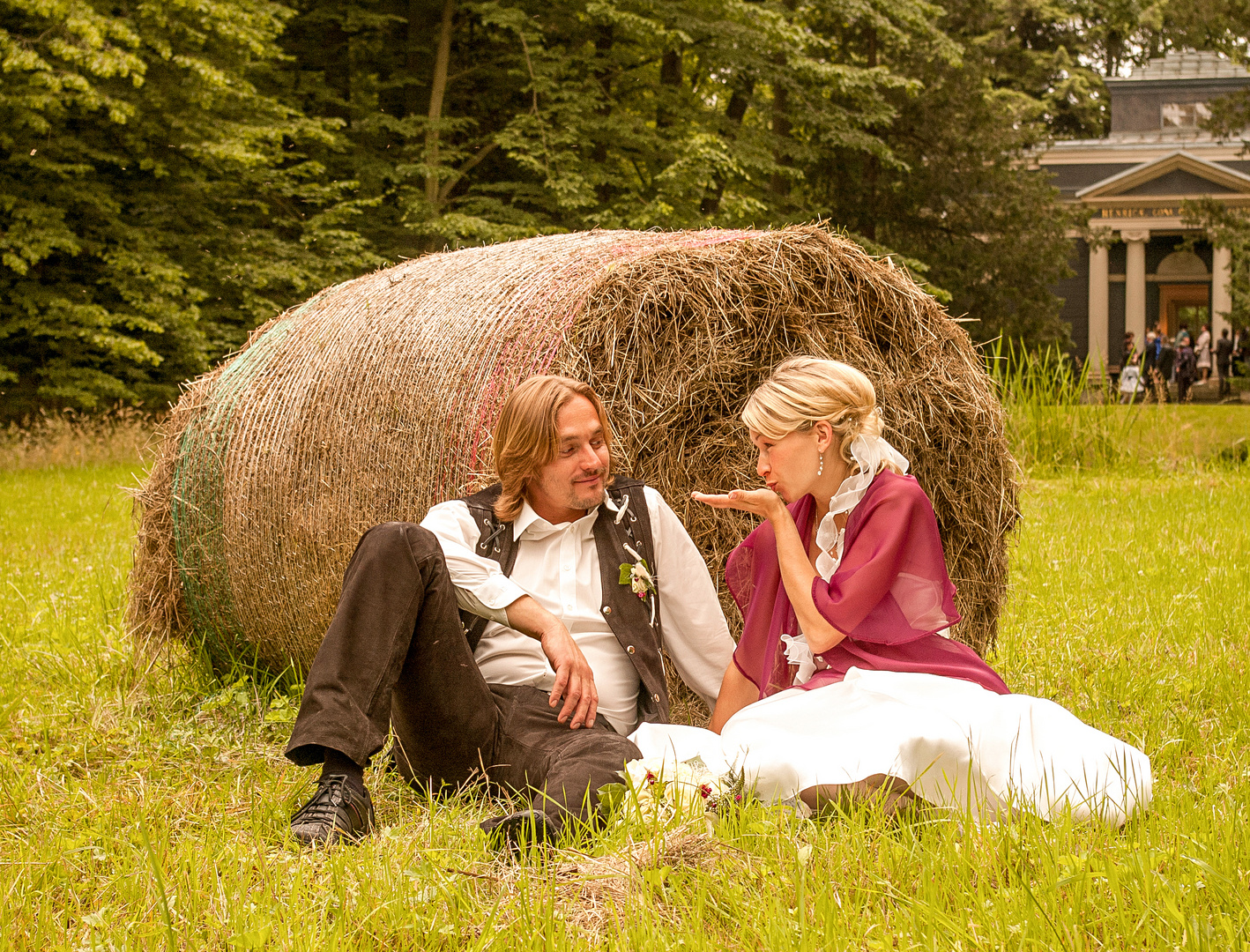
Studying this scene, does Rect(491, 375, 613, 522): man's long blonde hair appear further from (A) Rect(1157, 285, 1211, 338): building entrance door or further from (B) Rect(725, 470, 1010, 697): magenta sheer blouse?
(A) Rect(1157, 285, 1211, 338): building entrance door

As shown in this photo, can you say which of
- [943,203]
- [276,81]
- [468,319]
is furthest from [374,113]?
[468,319]

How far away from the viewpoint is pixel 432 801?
119 inches

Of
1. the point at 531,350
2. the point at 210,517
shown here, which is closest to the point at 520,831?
the point at 531,350

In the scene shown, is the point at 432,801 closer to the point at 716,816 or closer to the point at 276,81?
the point at 716,816

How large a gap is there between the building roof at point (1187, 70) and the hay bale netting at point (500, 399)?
33.1 meters

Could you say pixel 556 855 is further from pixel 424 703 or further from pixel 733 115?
pixel 733 115

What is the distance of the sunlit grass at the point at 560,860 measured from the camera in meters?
2.20

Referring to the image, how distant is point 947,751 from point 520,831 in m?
1.03

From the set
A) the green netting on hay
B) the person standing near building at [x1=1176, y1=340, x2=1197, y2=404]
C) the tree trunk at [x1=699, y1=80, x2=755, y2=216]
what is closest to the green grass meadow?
the green netting on hay

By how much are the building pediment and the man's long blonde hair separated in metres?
31.3

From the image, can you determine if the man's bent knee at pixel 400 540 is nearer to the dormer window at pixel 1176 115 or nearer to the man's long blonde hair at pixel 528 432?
the man's long blonde hair at pixel 528 432

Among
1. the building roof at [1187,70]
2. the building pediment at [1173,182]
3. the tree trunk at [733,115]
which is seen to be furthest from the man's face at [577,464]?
the building roof at [1187,70]

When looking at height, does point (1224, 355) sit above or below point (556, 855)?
below

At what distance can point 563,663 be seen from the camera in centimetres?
304
